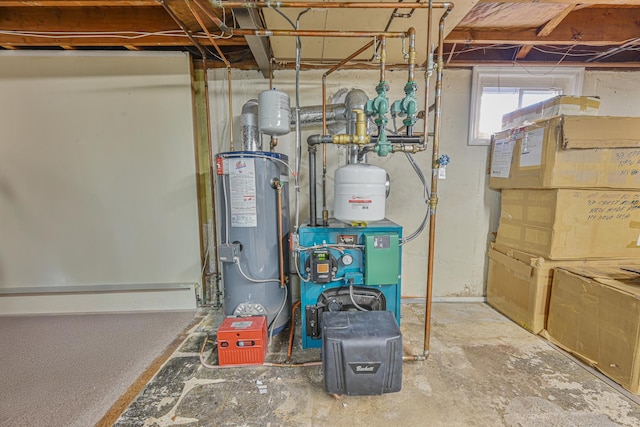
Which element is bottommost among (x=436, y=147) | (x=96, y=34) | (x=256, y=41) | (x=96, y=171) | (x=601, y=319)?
(x=601, y=319)

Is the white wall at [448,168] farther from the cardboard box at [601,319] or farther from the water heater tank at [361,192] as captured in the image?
the water heater tank at [361,192]

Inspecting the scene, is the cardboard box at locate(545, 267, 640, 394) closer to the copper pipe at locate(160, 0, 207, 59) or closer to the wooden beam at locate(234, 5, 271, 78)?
the wooden beam at locate(234, 5, 271, 78)

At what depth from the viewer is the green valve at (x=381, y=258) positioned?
5.26 feet

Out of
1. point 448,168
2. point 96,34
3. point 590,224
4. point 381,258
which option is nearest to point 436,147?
point 381,258

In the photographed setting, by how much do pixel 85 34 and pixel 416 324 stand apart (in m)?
3.45

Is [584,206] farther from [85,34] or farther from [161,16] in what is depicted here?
[85,34]

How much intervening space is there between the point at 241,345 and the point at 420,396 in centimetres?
105

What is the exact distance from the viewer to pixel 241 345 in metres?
1.57

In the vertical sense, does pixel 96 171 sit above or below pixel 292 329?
above

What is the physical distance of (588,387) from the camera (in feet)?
4.65

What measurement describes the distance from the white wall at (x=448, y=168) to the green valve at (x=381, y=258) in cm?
89

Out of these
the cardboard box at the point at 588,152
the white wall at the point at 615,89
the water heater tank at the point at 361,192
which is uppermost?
the white wall at the point at 615,89

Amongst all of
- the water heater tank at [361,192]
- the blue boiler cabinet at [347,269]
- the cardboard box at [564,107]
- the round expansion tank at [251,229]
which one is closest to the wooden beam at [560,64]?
the cardboard box at [564,107]

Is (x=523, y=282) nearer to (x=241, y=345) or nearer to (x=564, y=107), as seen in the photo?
(x=564, y=107)
